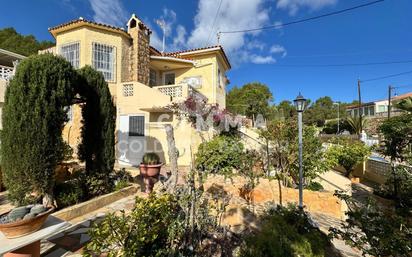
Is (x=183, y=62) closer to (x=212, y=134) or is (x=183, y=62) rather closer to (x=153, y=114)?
(x=153, y=114)

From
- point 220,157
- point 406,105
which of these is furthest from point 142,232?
point 406,105

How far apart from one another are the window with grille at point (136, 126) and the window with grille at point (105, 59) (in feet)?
10.5

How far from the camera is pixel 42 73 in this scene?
4.80 meters

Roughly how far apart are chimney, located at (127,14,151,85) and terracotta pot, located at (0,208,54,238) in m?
11.8

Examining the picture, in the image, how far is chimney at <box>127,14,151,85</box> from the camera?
1359 cm

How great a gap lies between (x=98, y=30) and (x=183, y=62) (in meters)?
6.06

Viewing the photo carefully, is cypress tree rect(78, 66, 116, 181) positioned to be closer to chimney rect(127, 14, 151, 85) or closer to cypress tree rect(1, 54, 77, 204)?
cypress tree rect(1, 54, 77, 204)

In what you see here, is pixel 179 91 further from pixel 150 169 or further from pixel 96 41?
pixel 96 41

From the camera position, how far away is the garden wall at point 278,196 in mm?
7117

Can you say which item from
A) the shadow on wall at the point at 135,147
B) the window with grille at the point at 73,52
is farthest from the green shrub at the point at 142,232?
the window with grille at the point at 73,52

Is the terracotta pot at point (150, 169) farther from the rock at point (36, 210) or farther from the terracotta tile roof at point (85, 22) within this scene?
the terracotta tile roof at point (85, 22)

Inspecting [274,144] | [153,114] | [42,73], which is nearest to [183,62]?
[153,114]

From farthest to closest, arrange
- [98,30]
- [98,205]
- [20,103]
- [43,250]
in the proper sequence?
[98,30] → [98,205] → [20,103] → [43,250]

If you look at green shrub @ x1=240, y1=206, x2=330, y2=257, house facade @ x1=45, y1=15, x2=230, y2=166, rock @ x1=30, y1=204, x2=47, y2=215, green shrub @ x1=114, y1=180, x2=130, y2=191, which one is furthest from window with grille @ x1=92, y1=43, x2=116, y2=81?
green shrub @ x1=240, y1=206, x2=330, y2=257
